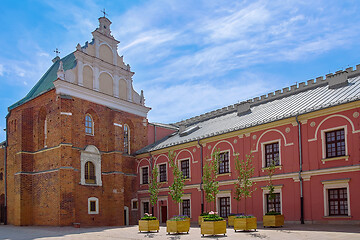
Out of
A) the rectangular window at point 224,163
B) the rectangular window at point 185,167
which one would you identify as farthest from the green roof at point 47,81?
the rectangular window at point 224,163

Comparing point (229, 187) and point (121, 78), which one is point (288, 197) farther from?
point (121, 78)

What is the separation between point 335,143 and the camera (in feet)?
75.2

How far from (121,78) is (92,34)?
15.7 ft

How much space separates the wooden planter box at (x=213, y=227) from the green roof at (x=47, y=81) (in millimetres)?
19278

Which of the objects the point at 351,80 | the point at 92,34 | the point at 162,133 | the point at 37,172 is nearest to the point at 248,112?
the point at 351,80

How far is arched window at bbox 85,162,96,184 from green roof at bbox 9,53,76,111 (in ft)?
23.3

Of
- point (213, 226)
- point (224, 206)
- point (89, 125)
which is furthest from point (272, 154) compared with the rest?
point (89, 125)

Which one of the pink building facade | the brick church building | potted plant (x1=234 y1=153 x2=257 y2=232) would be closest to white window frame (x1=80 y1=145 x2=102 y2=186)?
the brick church building

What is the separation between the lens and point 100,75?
3538cm

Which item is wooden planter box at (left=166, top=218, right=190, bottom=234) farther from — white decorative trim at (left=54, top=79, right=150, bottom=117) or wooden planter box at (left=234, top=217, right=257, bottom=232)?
white decorative trim at (left=54, top=79, right=150, bottom=117)

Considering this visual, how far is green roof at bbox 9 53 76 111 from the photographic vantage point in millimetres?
34000

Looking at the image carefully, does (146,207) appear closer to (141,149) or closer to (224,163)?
(141,149)

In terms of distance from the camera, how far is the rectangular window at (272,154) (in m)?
25.9

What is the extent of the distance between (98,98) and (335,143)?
2013cm
